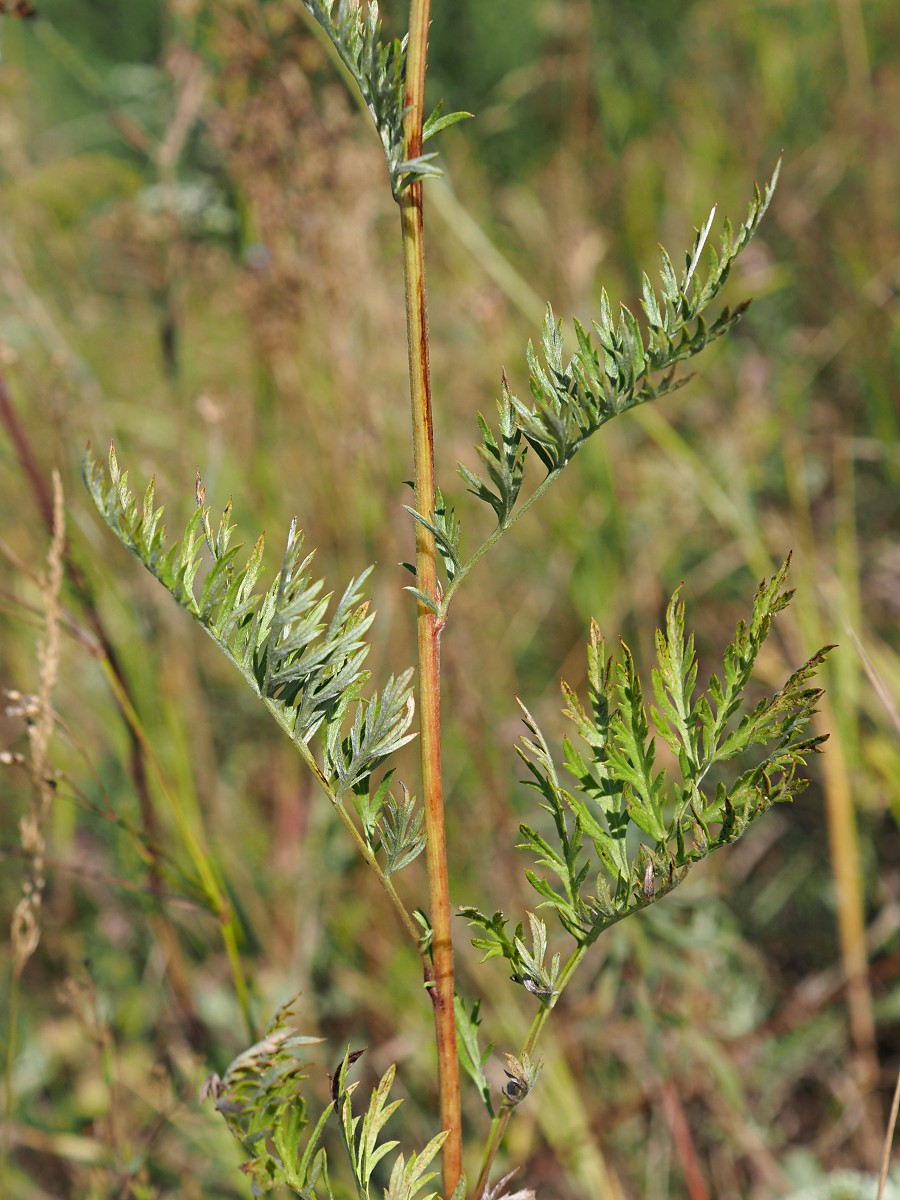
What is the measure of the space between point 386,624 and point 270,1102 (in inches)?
42.3

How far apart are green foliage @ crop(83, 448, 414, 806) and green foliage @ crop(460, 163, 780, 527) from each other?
106 mm

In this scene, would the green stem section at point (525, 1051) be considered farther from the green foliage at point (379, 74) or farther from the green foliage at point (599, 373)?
the green foliage at point (379, 74)

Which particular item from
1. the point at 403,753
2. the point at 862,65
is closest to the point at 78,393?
the point at 403,753

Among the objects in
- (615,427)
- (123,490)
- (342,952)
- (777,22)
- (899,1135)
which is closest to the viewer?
(123,490)

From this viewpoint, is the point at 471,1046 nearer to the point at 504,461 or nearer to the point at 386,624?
the point at 504,461

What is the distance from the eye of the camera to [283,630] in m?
0.54

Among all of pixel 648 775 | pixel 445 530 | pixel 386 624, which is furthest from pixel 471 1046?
pixel 386 624

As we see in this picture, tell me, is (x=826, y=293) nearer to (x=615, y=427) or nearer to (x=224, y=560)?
(x=615, y=427)

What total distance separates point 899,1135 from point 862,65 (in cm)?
214

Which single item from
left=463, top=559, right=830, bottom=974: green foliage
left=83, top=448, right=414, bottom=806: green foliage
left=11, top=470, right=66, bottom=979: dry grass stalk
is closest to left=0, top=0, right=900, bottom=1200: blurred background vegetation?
left=11, top=470, right=66, bottom=979: dry grass stalk

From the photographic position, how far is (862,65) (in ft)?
7.60

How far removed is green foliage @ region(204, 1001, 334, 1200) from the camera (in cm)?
54

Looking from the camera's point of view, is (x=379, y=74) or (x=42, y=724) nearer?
(x=379, y=74)

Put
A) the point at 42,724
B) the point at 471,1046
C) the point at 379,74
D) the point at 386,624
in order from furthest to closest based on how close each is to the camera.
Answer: the point at 386,624 → the point at 42,724 → the point at 471,1046 → the point at 379,74
